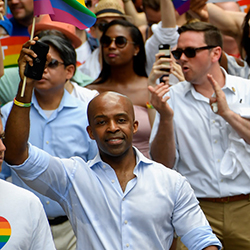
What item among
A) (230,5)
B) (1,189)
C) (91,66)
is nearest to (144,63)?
(91,66)

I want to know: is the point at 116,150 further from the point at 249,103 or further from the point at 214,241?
the point at 249,103

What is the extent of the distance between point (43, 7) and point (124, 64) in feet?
7.13

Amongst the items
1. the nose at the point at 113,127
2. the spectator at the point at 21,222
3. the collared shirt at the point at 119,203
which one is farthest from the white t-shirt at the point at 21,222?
the nose at the point at 113,127

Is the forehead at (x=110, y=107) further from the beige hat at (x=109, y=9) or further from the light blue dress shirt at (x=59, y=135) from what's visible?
the beige hat at (x=109, y=9)

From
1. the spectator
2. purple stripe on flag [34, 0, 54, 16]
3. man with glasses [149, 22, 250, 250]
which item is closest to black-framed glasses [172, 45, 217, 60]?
man with glasses [149, 22, 250, 250]

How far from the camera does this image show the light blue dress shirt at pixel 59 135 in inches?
176

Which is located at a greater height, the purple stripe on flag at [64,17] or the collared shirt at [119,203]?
the purple stripe on flag at [64,17]

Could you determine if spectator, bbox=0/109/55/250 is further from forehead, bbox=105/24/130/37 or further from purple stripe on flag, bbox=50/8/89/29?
forehead, bbox=105/24/130/37

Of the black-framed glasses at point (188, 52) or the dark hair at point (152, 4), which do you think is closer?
the black-framed glasses at point (188, 52)

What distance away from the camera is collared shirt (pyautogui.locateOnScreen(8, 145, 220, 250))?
333cm

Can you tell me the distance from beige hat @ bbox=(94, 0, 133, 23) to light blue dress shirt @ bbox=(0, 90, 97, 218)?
2.11m

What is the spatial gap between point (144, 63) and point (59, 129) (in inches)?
67.0

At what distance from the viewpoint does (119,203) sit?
340cm

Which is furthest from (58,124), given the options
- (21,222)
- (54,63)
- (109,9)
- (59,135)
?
(109,9)
